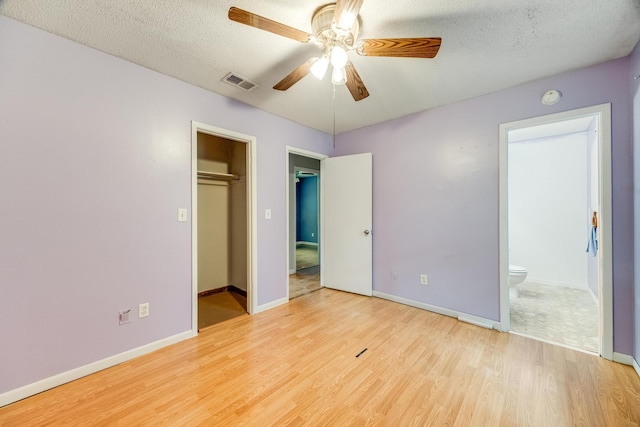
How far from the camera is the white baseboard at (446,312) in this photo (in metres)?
2.52

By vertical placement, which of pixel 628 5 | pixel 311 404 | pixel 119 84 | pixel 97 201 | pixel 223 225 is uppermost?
pixel 628 5

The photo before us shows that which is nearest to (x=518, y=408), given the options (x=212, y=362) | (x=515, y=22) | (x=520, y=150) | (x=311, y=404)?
→ (x=311, y=404)

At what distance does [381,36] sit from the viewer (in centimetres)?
172

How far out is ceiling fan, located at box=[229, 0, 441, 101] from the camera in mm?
1252

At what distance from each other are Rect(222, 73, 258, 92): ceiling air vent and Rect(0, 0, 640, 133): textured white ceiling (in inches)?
2.8

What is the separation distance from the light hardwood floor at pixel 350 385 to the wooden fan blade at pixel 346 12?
2.21 meters

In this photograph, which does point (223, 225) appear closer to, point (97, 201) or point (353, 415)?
point (97, 201)

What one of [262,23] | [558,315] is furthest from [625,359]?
[262,23]

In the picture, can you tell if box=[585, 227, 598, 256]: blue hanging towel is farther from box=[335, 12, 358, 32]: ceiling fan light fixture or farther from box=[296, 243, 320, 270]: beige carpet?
box=[296, 243, 320, 270]: beige carpet

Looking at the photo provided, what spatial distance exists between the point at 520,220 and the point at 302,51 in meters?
4.62

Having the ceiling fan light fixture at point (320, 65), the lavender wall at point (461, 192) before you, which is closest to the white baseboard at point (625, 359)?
the lavender wall at point (461, 192)

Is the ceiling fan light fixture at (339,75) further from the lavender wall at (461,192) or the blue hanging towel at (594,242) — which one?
the blue hanging towel at (594,242)

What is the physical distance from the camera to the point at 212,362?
196 centimetres

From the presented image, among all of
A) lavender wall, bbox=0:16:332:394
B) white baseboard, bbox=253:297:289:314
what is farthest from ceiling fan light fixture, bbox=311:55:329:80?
white baseboard, bbox=253:297:289:314
